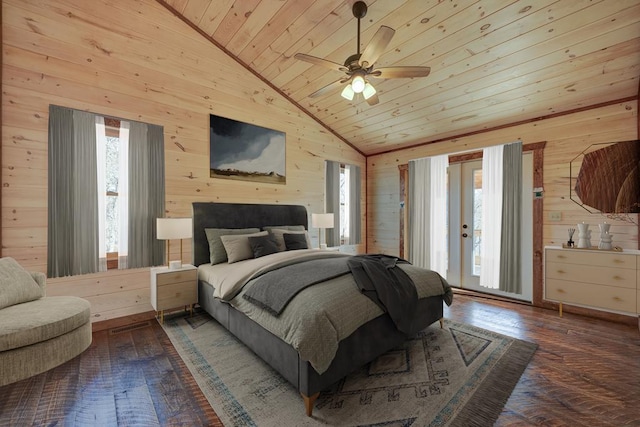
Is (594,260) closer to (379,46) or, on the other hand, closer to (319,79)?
(379,46)

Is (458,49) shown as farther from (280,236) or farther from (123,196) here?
(123,196)

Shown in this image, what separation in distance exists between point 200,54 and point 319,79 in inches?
62.8

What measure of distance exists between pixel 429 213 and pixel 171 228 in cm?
399

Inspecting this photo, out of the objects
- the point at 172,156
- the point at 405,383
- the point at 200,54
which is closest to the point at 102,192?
the point at 172,156

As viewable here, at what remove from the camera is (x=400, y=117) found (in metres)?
4.30

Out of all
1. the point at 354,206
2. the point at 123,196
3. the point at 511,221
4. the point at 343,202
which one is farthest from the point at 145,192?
the point at 511,221

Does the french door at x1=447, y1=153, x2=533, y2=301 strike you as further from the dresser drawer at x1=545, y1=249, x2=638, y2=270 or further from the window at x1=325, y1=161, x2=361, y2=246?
the window at x1=325, y1=161, x2=361, y2=246

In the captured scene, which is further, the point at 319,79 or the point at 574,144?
the point at 319,79

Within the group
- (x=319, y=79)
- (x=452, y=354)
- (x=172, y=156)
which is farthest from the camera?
(x=319, y=79)

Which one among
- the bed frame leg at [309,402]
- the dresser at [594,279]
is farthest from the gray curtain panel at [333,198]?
the bed frame leg at [309,402]

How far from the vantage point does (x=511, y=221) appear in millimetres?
3926

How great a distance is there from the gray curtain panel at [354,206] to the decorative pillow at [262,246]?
2.28 meters

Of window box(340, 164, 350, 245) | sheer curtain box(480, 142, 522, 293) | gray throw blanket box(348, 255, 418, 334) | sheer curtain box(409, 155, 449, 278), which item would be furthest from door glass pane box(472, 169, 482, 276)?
gray throw blanket box(348, 255, 418, 334)

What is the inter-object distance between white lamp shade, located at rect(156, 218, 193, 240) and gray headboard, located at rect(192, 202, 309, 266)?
38cm
